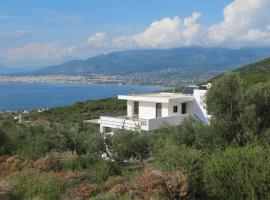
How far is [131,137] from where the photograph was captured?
23531 millimetres

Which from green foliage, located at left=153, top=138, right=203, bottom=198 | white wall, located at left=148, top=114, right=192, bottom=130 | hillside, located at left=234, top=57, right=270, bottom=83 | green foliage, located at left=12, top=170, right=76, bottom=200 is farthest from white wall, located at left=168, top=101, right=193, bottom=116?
green foliage, located at left=153, top=138, right=203, bottom=198

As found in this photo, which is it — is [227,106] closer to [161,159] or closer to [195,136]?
[195,136]

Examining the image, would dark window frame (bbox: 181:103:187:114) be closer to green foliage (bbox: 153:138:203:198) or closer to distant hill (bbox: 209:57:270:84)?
distant hill (bbox: 209:57:270:84)

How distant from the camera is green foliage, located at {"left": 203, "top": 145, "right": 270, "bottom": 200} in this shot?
46.8 ft

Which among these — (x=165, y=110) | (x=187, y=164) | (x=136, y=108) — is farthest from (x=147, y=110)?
(x=187, y=164)

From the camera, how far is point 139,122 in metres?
31.6

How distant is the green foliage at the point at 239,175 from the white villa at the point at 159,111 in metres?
16.0

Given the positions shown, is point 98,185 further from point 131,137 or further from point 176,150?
point 131,137

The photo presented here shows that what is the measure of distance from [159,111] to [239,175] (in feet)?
66.7

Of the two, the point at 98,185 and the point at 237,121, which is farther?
the point at 237,121

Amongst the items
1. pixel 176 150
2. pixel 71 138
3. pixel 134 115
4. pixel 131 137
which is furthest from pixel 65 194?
pixel 134 115

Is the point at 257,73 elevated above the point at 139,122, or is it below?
above

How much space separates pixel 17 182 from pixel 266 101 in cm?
1346

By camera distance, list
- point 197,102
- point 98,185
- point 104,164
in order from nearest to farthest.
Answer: point 98,185 < point 104,164 < point 197,102
